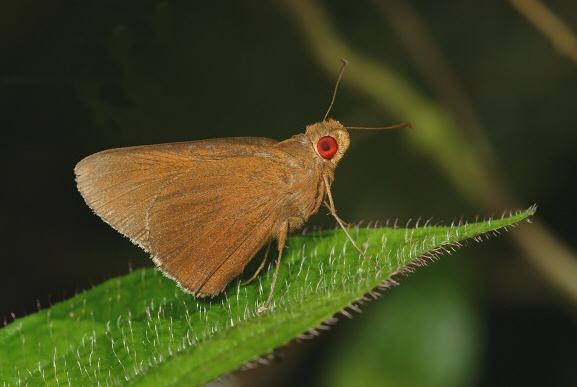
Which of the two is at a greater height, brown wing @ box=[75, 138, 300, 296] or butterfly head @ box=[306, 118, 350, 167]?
butterfly head @ box=[306, 118, 350, 167]

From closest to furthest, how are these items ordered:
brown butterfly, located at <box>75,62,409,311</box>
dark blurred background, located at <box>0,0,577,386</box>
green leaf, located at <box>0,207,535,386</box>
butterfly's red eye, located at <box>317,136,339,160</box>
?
green leaf, located at <box>0,207,535,386</box> < brown butterfly, located at <box>75,62,409,311</box> < butterfly's red eye, located at <box>317,136,339,160</box> < dark blurred background, located at <box>0,0,577,386</box>

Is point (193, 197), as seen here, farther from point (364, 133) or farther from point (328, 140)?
point (364, 133)

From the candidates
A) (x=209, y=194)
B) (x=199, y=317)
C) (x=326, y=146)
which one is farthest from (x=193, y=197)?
(x=326, y=146)

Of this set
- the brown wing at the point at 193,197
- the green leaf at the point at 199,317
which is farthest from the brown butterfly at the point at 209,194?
the green leaf at the point at 199,317

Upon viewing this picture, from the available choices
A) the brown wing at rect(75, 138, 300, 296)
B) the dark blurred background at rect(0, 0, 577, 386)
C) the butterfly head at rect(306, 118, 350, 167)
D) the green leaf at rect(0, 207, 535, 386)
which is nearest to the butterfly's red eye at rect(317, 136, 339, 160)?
the butterfly head at rect(306, 118, 350, 167)

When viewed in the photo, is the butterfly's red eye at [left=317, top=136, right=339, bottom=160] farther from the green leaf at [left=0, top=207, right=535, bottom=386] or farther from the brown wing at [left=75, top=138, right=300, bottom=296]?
the green leaf at [left=0, top=207, right=535, bottom=386]

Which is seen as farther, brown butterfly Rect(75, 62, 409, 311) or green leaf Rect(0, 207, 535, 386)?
brown butterfly Rect(75, 62, 409, 311)

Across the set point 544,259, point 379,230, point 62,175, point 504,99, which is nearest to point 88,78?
point 62,175

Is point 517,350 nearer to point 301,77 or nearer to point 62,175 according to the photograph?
point 301,77
